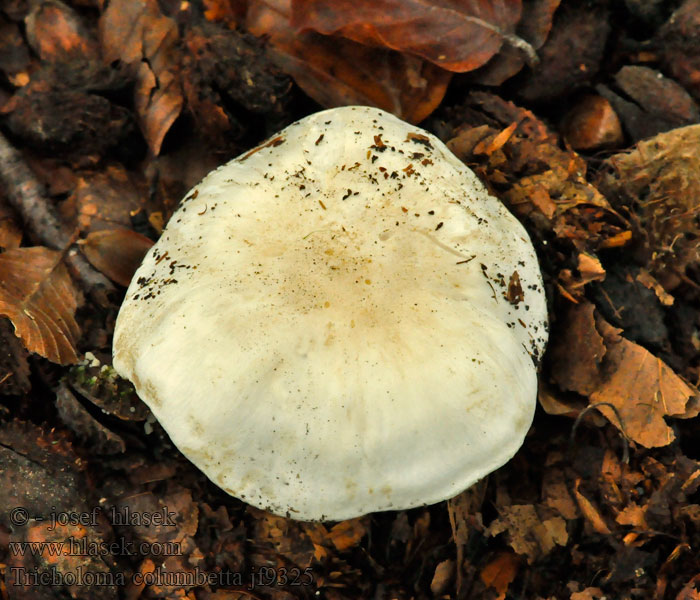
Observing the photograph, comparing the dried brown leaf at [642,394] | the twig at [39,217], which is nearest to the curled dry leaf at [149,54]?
the twig at [39,217]

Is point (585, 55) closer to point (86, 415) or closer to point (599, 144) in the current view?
point (599, 144)

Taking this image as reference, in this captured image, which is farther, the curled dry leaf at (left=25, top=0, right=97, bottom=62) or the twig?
the curled dry leaf at (left=25, top=0, right=97, bottom=62)

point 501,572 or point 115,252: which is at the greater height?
point 115,252

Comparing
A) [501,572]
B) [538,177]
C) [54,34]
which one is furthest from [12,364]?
[538,177]

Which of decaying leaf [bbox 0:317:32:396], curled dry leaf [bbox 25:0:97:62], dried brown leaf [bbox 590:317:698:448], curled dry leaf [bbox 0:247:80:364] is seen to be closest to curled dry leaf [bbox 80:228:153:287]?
curled dry leaf [bbox 0:247:80:364]

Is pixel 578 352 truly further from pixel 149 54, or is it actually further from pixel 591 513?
pixel 149 54

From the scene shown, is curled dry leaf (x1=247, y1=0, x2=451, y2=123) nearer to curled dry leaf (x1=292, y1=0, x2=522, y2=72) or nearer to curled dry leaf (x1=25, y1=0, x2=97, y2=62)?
curled dry leaf (x1=292, y1=0, x2=522, y2=72)

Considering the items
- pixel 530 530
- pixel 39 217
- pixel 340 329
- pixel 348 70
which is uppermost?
pixel 348 70
